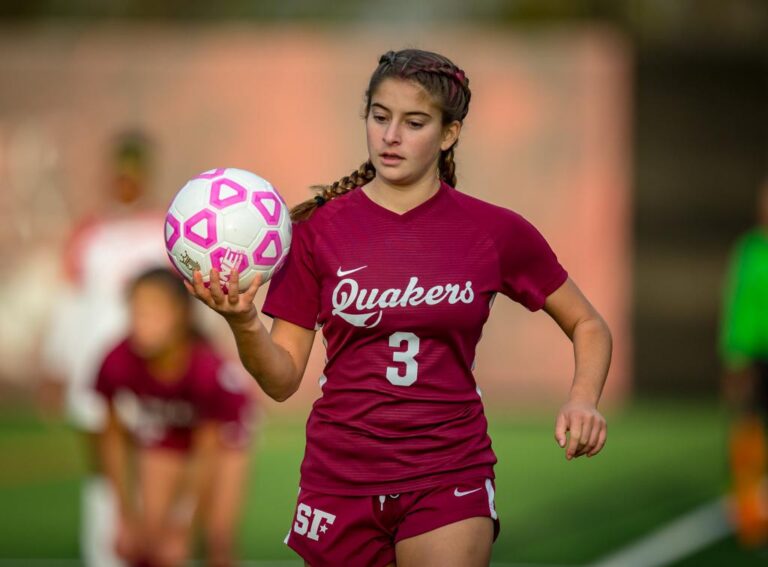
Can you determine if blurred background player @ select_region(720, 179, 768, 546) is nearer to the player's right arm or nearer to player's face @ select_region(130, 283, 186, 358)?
player's face @ select_region(130, 283, 186, 358)

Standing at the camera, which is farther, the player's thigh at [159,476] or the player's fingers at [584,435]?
the player's thigh at [159,476]

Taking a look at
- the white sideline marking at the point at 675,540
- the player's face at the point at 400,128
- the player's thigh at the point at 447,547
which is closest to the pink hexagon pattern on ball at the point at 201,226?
the player's face at the point at 400,128

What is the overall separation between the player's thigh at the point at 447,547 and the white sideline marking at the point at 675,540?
198 inches

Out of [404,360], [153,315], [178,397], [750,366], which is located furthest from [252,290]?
[750,366]

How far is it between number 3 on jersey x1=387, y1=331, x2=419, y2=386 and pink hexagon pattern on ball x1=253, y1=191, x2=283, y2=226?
519 millimetres

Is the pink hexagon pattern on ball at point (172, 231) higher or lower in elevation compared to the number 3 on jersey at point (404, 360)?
higher

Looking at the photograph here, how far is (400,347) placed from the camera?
4.47m

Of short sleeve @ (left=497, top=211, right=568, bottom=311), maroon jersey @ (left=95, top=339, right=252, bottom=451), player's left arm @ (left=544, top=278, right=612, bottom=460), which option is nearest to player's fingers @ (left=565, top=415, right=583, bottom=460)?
player's left arm @ (left=544, top=278, right=612, bottom=460)

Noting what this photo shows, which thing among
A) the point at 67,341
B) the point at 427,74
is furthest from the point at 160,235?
the point at 427,74

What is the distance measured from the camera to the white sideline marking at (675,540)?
941 centimetres

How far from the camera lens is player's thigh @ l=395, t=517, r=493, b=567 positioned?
14.3 ft

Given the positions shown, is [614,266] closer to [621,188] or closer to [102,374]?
[621,188]

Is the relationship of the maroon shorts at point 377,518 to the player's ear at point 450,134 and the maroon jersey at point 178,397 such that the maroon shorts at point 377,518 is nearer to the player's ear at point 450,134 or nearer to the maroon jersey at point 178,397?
the player's ear at point 450,134

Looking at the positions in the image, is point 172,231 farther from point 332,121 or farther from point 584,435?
point 332,121
